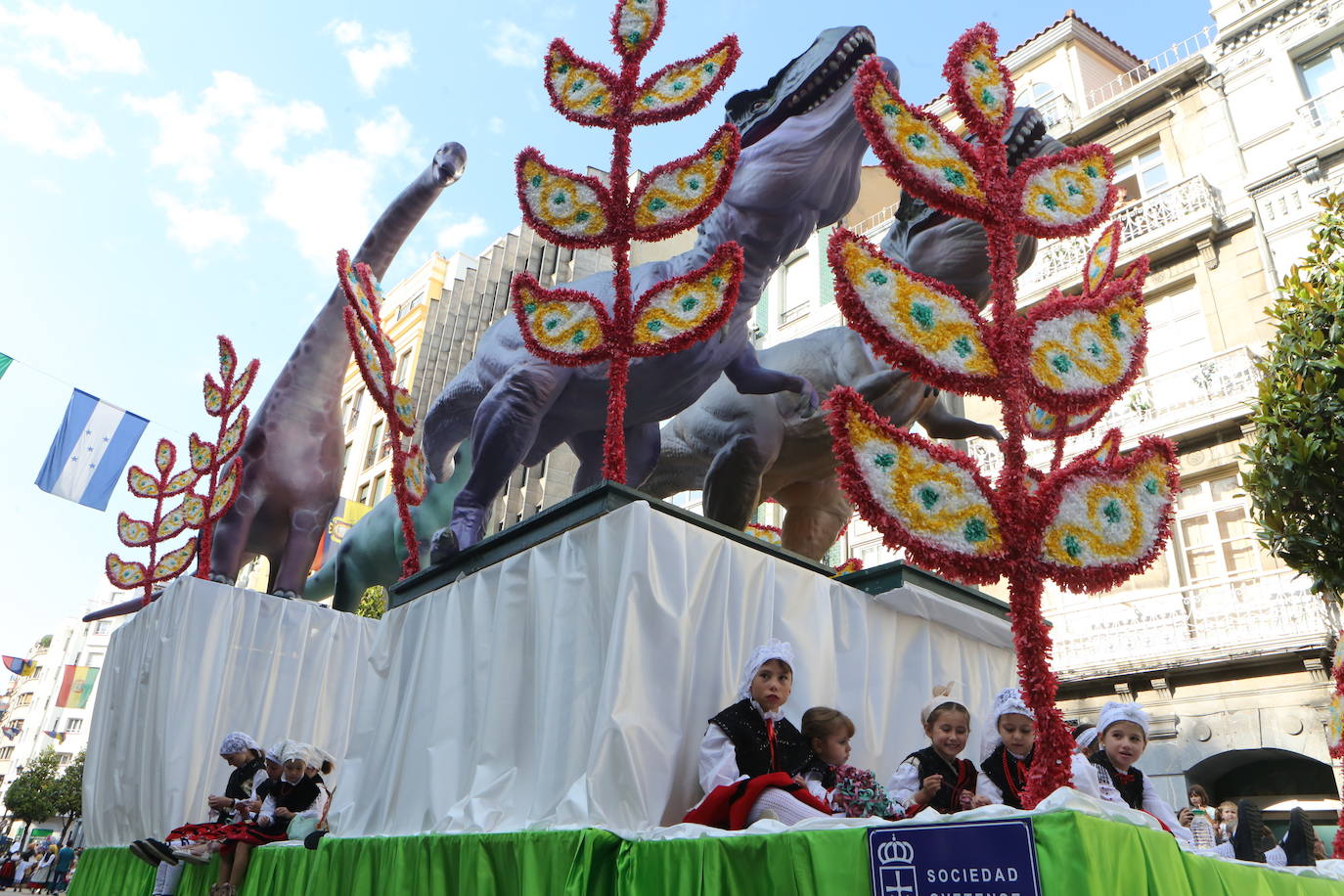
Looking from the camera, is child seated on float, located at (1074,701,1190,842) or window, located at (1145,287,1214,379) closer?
child seated on float, located at (1074,701,1190,842)

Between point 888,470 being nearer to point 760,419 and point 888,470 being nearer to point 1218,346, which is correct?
point 760,419

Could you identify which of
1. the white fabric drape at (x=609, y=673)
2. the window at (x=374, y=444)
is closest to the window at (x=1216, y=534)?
the white fabric drape at (x=609, y=673)

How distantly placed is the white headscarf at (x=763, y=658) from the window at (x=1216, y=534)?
12610 mm

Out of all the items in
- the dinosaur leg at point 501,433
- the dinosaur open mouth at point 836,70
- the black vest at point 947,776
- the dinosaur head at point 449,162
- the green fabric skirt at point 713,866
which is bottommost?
the green fabric skirt at point 713,866

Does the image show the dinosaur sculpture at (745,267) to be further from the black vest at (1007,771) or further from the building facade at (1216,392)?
the building facade at (1216,392)

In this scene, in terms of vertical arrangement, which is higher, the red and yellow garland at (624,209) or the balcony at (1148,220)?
the balcony at (1148,220)

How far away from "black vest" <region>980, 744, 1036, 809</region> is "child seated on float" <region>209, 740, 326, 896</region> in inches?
148

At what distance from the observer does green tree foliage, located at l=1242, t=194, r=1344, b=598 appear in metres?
5.82

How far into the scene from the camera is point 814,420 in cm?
631

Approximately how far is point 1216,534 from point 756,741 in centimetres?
1320

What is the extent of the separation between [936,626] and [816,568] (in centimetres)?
86

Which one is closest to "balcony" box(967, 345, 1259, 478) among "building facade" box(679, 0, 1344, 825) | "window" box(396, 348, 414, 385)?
"building facade" box(679, 0, 1344, 825)

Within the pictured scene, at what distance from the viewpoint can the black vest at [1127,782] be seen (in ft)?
13.8

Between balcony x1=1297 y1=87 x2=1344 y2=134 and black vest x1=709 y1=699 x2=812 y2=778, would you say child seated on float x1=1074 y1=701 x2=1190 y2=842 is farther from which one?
balcony x1=1297 y1=87 x2=1344 y2=134
